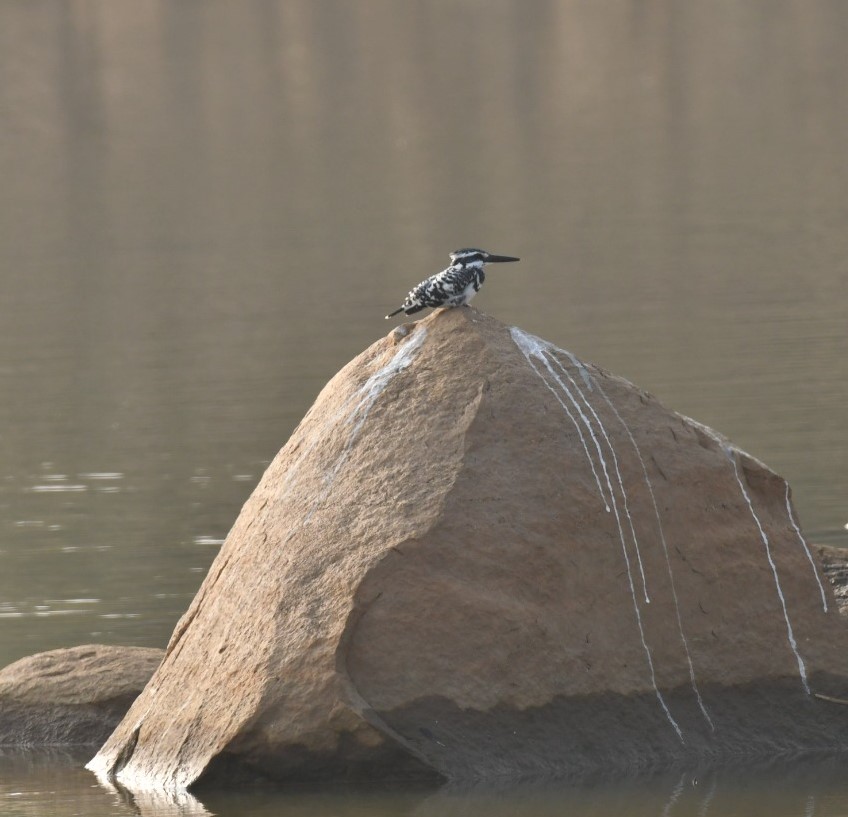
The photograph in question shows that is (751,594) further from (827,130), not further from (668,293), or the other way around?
(827,130)

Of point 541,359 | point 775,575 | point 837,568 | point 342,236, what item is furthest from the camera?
point 342,236

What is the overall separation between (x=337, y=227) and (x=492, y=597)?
112 feet

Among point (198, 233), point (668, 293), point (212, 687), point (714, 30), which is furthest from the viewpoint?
point (714, 30)

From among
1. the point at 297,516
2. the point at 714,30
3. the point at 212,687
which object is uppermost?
the point at 714,30

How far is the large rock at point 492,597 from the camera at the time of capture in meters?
9.78

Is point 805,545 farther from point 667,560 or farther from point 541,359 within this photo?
point 541,359

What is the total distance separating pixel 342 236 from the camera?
4188 centimetres

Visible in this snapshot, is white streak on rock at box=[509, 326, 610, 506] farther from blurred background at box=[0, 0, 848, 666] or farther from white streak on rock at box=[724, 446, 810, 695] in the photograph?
blurred background at box=[0, 0, 848, 666]

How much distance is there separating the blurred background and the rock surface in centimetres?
151

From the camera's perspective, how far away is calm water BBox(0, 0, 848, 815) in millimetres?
17219

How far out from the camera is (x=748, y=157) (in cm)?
5116

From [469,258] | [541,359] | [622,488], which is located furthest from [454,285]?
[622,488]

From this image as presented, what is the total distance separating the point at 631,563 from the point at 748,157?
41958mm

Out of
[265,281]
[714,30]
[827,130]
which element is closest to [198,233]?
[265,281]
